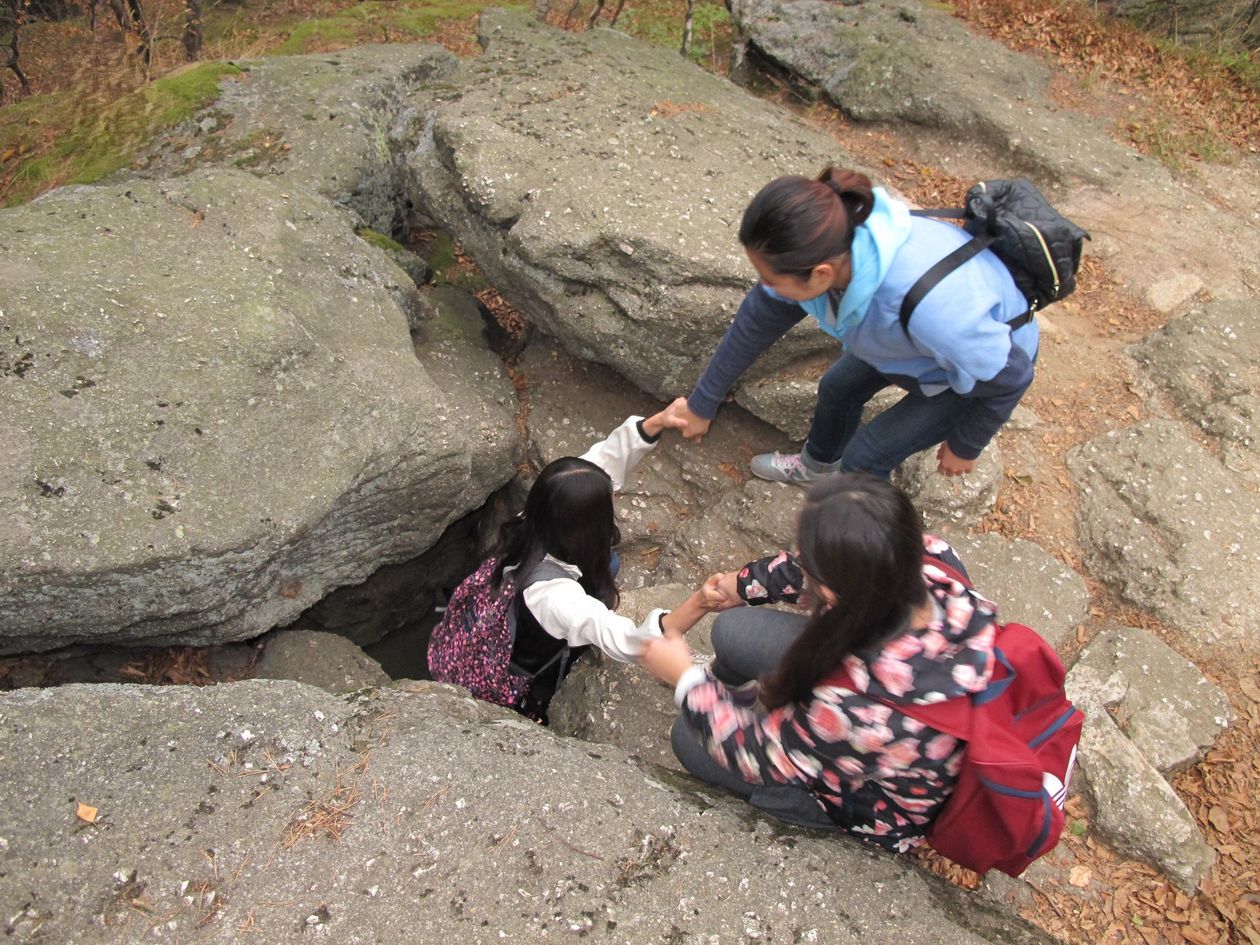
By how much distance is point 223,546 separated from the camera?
3412mm

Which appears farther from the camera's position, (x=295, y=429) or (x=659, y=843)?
(x=295, y=429)

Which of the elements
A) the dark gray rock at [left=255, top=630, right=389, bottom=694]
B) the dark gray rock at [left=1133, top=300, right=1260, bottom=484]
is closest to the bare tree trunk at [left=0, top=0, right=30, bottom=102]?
the dark gray rock at [left=255, top=630, right=389, bottom=694]

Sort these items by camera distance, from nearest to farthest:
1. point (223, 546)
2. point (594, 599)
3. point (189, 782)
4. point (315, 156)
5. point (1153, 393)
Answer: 1. point (189, 782)
2. point (594, 599)
3. point (223, 546)
4. point (1153, 393)
5. point (315, 156)

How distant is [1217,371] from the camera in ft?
17.4

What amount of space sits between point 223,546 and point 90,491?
1.85 feet

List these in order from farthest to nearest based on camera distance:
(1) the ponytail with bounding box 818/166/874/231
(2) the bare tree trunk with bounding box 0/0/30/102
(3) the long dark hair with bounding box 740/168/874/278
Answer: (2) the bare tree trunk with bounding box 0/0/30/102
(1) the ponytail with bounding box 818/166/874/231
(3) the long dark hair with bounding box 740/168/874/278

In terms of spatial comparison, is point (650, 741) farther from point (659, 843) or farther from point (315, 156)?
point (315, 156)

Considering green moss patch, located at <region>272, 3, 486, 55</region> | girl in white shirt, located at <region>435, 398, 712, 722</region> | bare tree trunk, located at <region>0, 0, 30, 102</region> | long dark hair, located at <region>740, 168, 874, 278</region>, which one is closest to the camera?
long dark hair, located at <region>740, 168, 874, 278</region>

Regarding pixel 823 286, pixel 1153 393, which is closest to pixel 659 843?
pixel 823 286

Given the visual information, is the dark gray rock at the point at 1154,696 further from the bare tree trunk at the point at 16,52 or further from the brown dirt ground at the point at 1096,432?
the bare tree trunk at the point at 16,52

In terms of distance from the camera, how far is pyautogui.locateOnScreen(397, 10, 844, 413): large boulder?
4617 millimetres

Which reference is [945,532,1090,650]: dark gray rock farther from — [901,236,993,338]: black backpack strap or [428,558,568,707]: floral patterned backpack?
[428,558,568,707]: floral patterned backpack

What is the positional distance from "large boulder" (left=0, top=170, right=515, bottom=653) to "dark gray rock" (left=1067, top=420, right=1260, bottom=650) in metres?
3.65

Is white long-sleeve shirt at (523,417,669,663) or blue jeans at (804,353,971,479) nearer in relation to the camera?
white long-sleeve shirt at (523,417,669,663)
